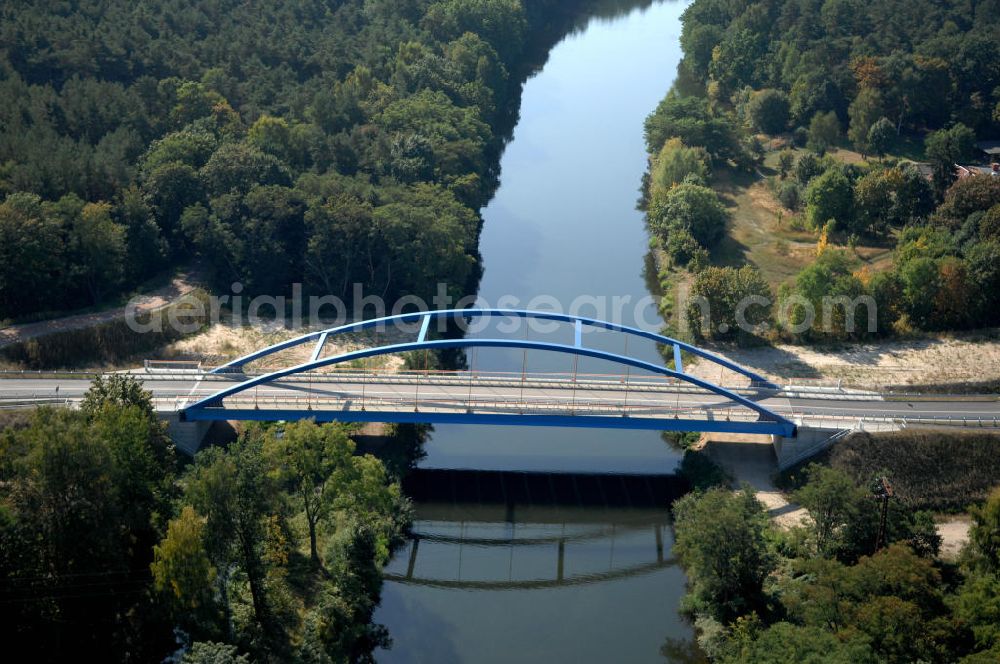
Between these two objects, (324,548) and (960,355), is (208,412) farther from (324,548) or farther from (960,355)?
(960,355)

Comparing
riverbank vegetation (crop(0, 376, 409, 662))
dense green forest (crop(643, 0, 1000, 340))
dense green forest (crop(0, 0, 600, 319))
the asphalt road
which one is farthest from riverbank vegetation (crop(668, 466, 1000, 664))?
dense green forest (crop(0, 0, 600, 319))

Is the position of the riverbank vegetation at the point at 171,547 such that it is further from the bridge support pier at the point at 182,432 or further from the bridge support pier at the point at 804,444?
the bridge support pier at the point at 804,444

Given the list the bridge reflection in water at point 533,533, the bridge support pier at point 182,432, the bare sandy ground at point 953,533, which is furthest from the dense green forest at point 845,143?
the bridge support pier at point 182,432

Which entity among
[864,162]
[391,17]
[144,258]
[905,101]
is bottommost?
[144,258]

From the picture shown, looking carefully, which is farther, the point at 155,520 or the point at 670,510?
the point at 670,510

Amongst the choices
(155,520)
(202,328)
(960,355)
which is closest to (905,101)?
(960,355)

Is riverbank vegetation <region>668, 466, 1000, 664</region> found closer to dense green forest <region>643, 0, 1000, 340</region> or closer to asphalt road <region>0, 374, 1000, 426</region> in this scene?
asphalt road <region>0, 374, 1000, 426</region>
